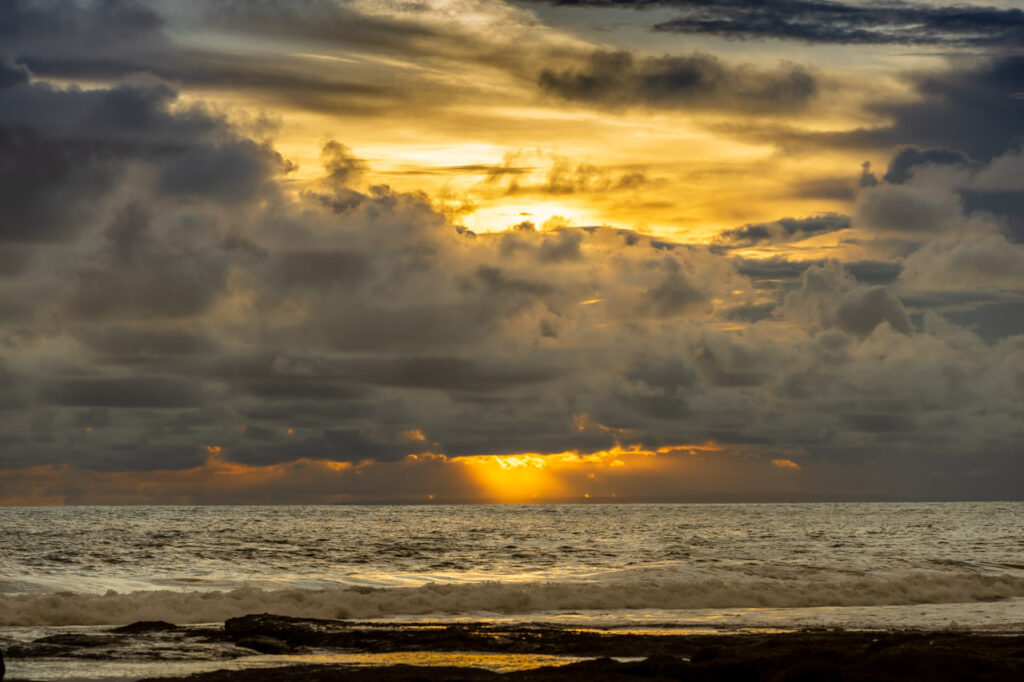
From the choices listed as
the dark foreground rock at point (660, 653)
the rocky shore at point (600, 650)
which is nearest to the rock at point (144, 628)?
the rocky shore at point (600, 650)

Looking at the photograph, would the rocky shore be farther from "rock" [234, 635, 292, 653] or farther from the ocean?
the ocean

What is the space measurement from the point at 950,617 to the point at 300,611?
2202cm

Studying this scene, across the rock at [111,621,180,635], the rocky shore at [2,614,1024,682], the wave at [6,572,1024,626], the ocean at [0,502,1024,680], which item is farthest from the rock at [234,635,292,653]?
the wave at [6,572,1024,626]

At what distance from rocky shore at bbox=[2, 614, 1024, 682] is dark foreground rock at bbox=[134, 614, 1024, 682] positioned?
0.08 ft

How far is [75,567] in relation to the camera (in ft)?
157

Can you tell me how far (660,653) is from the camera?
→ 2197 cm

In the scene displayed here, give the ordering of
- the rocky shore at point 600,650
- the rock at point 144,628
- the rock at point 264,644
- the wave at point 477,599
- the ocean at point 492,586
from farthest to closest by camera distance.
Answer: the wave at point 477,599
the ocean at point 492,586
the rock at point 144,628
the rock at point 264,644
the rocky shore at point 600,650

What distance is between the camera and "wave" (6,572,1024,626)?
105ft

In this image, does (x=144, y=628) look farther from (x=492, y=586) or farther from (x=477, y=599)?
(x=492, y=586)

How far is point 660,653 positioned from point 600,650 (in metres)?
1.41

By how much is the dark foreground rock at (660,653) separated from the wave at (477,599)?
7571mm

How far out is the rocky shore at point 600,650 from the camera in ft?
52.9

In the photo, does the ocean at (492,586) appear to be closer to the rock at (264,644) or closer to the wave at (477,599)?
the wave at (477,599)

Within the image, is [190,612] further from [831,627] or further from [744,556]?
[744,556]
